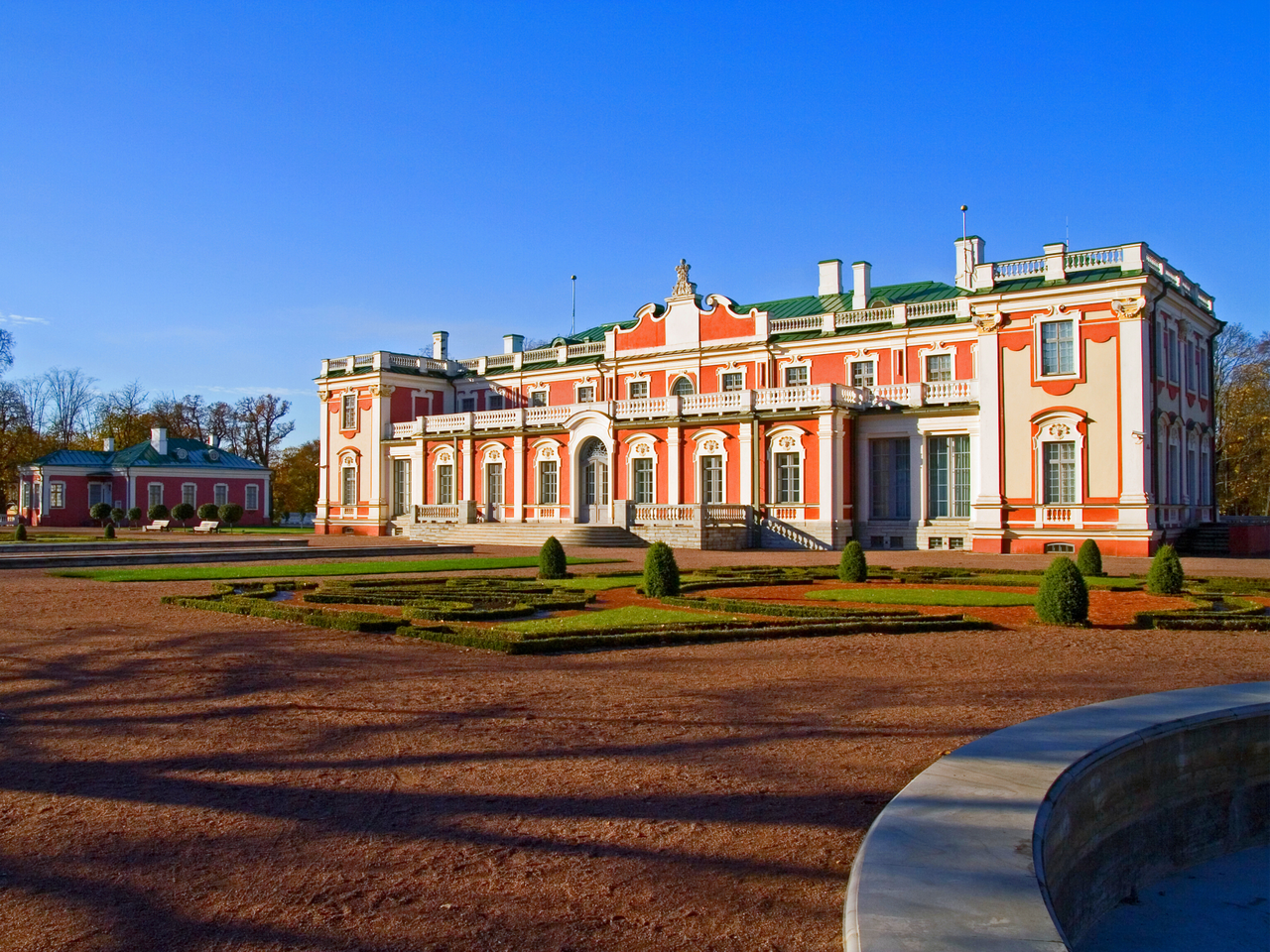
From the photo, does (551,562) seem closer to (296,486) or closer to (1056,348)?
(1056,348)

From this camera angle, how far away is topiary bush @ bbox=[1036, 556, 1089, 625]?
12922 millimetres

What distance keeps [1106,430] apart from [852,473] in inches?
322

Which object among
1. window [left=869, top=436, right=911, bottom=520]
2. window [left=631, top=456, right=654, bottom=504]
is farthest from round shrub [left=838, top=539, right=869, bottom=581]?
window [left=631, top=456, right=654, bottom=504]

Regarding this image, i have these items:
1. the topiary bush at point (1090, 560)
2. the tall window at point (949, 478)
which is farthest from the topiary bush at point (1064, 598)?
the tall window at point (949, 478)

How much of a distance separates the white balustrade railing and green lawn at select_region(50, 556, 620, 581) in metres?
15.8

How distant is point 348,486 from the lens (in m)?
47.7

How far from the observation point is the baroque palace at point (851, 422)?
29.8 metres

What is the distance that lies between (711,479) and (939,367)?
28.6 ft

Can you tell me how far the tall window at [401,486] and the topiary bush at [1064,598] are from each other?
36.5 m

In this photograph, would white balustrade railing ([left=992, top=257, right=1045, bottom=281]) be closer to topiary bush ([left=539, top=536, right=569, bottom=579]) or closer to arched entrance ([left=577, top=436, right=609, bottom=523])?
arched entrance ([left=577, top=436, right=609, bottom=523])

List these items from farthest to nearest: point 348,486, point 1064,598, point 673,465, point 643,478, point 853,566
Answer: point 348,486
point 643,478
point 673,465
point 853,566
point 1064,598

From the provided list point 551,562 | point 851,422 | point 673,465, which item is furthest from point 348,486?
point 551,562

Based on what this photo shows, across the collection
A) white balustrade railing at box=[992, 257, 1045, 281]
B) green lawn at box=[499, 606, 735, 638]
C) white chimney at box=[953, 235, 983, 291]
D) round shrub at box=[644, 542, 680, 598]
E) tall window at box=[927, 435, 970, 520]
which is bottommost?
green lawn at box=[499, 606, 735, 638]

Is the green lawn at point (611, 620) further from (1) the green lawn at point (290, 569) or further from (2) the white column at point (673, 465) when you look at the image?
(2) the white column at point (673, 465)
